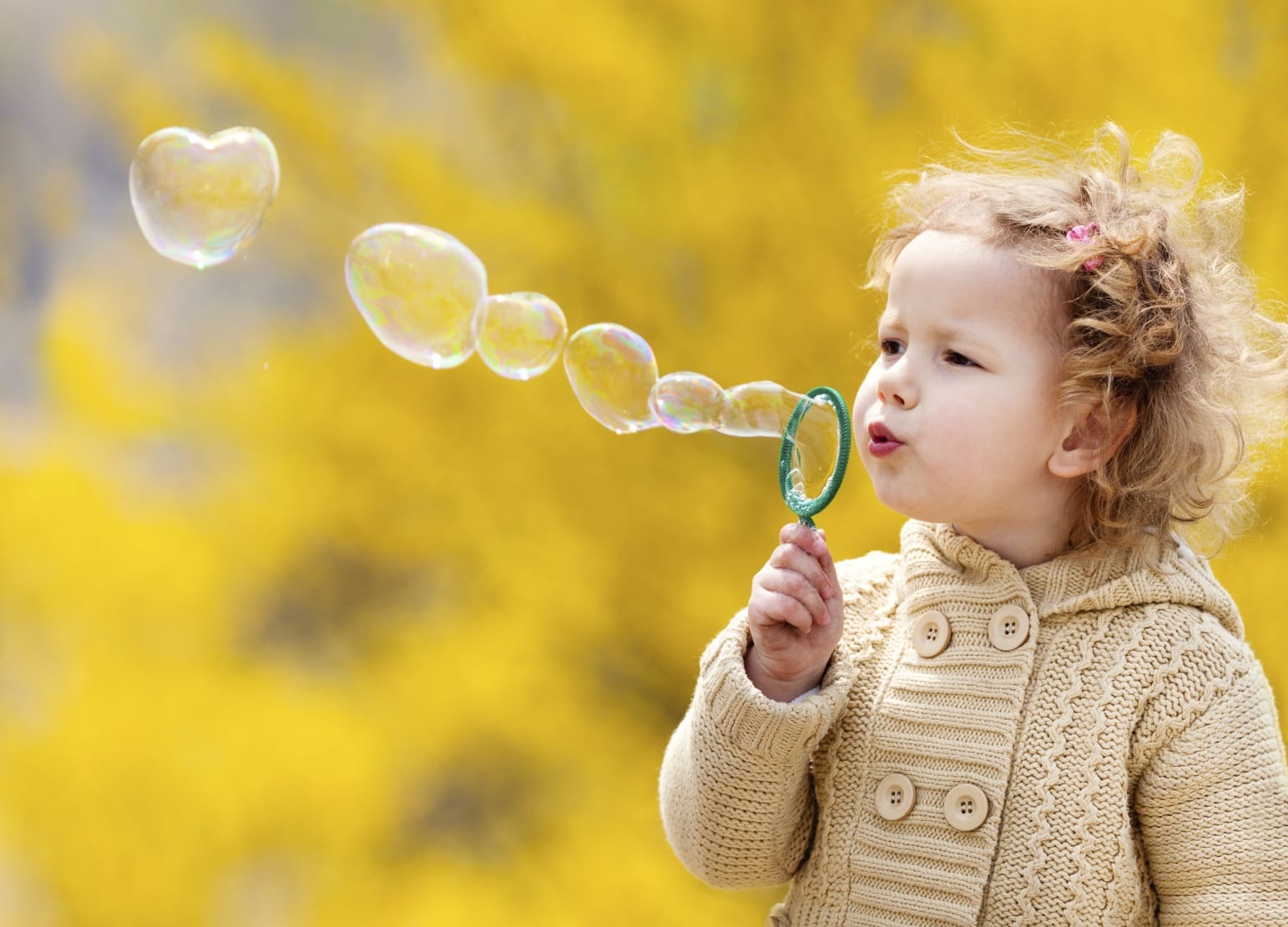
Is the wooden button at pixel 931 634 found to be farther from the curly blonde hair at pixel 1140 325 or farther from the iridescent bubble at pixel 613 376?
the iridescent bubble at pixel 613 376

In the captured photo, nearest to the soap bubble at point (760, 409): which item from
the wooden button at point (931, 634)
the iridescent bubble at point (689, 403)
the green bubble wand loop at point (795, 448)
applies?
the iridescent bubble at point (689, 403)

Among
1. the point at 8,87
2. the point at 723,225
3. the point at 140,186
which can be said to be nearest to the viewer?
the point at 140,186

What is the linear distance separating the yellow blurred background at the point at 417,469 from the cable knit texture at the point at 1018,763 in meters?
0.80

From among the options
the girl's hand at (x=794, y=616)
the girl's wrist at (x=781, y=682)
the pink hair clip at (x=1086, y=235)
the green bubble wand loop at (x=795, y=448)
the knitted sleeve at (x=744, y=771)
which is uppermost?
the pink hair clip at (x=1086, y=235)

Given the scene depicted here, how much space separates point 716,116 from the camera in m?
2.12

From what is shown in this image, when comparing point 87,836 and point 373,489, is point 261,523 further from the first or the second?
point 87,836

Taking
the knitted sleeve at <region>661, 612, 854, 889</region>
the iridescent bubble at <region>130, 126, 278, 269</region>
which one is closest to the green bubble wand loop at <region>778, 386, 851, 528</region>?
the knitted sleeve at <region>661, 612, 854, 889</region>

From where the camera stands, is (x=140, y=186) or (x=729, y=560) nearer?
(x=140, y=186)

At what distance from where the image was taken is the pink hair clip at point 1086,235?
1211 millimetres

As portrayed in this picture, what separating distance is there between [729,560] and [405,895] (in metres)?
0.69

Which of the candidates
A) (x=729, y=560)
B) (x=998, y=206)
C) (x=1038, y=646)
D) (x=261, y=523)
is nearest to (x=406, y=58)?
(x=261, y=523)

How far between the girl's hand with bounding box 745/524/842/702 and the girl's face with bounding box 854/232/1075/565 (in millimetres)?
84

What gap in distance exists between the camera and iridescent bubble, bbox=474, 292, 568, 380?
1.53 m

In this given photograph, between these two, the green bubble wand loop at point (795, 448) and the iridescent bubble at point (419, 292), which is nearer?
the green bubble wand loop at point (795, 448)
